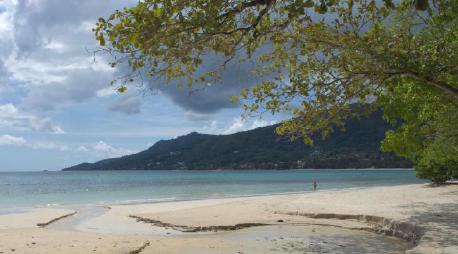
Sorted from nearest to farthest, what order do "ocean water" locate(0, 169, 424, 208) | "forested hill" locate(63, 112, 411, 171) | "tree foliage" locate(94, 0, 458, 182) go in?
1. "tree foliage" locate(94, 0, 458, 182)
2. "ocean water" locate(0, 169, 424, 208)
3. "forested hill" locate(63, 112, 411, 171)

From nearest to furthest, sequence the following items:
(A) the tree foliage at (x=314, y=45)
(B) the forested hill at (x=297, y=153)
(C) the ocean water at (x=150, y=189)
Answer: (A) the tree foliage at (x=314, y=45) < (C) the ocean water at (x=150, y=189) < (B) the forested hill at (x=297, y=153)

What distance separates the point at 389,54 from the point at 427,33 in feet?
9.98

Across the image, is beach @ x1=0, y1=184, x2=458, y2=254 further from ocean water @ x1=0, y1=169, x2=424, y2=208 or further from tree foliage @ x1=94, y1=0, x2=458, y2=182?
ocean water @ x1=0, y1=169, x2=424, y2=208

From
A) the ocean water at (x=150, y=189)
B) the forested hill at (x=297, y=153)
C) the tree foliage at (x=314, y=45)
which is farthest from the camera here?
the forested hill at (x=297, y=153)

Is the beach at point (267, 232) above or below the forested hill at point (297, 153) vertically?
below

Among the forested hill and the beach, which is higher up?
the forested hill

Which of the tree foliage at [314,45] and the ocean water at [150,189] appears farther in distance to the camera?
the ocean water at [150,189]

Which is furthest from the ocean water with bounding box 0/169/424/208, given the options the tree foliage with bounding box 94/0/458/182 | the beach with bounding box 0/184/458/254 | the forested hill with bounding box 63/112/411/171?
the forested hill with bounding box 63/112/411/171

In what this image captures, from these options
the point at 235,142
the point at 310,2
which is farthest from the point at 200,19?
the point at 235,142

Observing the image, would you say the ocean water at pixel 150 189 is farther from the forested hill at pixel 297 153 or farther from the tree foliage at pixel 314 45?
the forested hill at pixel 297 153

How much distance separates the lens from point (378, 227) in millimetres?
15734

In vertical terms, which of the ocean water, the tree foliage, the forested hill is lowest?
the ocean water

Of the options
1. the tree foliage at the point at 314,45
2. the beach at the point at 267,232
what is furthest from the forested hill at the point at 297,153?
the tree foliage at the point at 314,45

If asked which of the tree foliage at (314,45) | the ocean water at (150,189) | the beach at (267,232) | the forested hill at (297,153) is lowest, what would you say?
the beach at (267,232)
